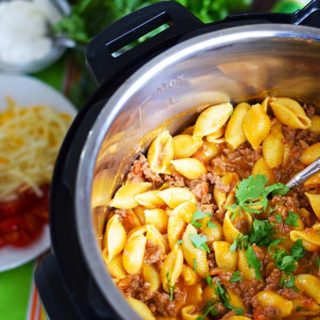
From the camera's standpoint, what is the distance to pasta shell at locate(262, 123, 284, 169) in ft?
3.56

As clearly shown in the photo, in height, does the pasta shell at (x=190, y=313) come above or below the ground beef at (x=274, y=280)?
below

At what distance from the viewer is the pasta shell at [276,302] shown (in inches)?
38.0

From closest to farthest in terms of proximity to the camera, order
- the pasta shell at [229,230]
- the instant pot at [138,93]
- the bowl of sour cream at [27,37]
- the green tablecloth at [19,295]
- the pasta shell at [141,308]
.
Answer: the instant pot at [138,93], the pasta shell at [141,308], the pasta shell at [229,230], the green tablecloth at [19,295], the bowl of sour cream at [27,37]

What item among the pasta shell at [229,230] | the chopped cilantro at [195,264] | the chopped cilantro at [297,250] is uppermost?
the pasta shell at [229,230]

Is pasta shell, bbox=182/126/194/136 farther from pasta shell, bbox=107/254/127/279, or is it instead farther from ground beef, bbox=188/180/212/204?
pasta shell, bbox=107/254/127/279

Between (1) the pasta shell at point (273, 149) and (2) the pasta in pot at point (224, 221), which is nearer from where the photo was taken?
(2) the pasta in pot at point (224, 221)

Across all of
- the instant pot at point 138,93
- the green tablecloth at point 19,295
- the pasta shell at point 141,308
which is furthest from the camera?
the green tablecloth at point 19,295

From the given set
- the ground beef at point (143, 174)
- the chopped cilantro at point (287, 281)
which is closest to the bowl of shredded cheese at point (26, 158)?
the ground beef at point (143, 174)

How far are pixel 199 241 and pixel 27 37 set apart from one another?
85 cm

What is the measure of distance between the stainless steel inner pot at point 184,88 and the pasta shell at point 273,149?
0.09 metres

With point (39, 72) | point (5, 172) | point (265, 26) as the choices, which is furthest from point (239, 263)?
point (39, 72)

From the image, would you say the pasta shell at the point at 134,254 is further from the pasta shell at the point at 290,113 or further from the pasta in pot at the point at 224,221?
the pasta shell at the point at 290,113

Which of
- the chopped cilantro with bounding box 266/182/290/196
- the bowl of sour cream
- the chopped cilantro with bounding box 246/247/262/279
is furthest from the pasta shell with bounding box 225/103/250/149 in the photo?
the bowl of sour cream

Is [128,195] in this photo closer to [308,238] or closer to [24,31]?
[308,238]
